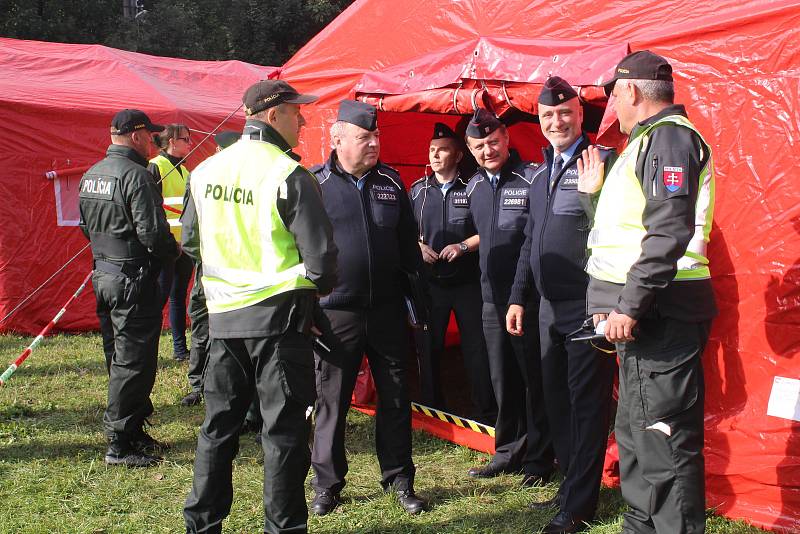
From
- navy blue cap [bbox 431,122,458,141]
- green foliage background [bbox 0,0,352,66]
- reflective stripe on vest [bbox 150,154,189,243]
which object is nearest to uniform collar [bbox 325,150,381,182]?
navy blue cap [bbox 431,122,458,141]

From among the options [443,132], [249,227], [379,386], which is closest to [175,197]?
[443,132]

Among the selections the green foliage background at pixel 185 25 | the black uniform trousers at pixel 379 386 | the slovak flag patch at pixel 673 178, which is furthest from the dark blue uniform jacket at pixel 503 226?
the green foliage background at pixel 185 25

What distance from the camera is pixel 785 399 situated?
353 centimetres

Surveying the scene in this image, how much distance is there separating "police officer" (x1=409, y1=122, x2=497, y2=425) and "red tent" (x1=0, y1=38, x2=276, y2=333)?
15.8 ft

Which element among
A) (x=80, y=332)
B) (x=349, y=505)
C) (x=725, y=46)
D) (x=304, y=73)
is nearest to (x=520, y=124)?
(x=304, y=73)

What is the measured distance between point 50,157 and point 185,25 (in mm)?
16356

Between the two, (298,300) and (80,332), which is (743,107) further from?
(80,332)

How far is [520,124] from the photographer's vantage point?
266 inches

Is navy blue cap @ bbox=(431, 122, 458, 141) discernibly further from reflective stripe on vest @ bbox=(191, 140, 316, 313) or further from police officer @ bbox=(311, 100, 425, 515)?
reflective stripe on vest @ bbox=(191, 140, 316, 313)

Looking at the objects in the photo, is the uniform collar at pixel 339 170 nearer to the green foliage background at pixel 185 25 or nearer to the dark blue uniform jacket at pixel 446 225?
the dark blue uniform jacket at pixel 446 225

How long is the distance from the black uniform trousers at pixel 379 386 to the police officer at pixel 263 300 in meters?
0.85

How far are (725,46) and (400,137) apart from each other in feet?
11.8

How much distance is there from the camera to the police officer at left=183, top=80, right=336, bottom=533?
3.15m

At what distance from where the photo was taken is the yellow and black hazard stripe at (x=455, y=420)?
4.88 m
